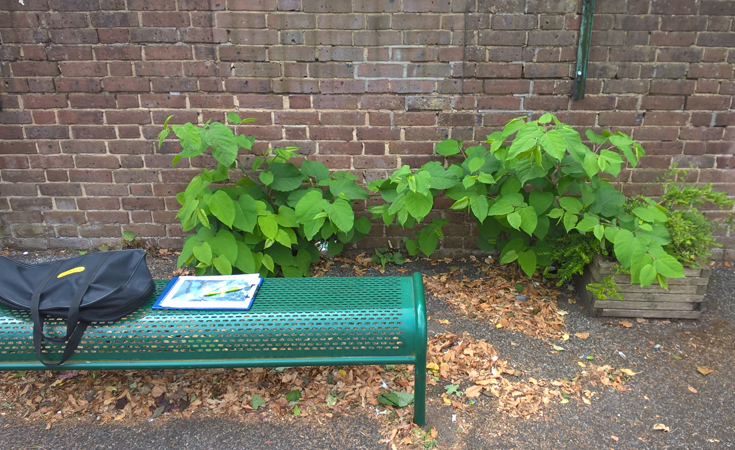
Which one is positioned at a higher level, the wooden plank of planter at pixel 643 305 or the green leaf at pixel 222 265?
the green leaf at pixel 222 265

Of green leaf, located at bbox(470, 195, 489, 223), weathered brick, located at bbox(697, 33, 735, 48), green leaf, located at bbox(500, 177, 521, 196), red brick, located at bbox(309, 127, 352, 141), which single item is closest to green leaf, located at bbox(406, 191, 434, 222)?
green leaf, located at bbox(470, 195, 489, 223)

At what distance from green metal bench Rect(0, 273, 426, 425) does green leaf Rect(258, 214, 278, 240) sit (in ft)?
2.97

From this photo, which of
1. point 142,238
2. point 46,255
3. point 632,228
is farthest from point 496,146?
point 46,255

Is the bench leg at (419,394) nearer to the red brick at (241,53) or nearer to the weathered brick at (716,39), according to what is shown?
the red brick at (241,53)

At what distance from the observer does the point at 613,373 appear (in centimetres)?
244

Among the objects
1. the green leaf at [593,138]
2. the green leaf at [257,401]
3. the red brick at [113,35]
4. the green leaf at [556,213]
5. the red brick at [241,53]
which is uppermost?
the red brick at [113,35]

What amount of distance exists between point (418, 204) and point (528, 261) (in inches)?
33.5

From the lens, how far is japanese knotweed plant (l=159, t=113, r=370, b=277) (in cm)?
271

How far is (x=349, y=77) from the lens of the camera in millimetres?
3219

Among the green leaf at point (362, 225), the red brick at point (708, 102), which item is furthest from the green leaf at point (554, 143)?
the red brick at point (708, 102)

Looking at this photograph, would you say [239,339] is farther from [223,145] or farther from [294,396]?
[223,145]

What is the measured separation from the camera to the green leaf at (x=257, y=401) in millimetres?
2230

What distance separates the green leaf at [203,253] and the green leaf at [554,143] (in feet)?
6.34

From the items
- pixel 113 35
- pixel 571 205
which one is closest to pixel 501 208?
pixel 571 205
